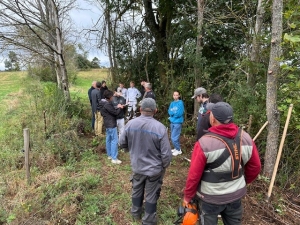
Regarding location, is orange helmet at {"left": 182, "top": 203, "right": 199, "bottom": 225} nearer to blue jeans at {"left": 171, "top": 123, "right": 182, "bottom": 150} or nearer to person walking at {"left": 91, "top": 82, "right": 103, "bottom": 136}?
blue jeans at {"left": 171, "top": 123, "right": 182, "bottom": 150}

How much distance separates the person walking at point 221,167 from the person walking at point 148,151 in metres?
0.73

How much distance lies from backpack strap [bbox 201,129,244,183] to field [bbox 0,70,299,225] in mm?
1467

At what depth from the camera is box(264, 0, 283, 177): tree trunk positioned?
3158mm

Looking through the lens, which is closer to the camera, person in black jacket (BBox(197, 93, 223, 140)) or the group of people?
the group of people

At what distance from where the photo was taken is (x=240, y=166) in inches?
81.7

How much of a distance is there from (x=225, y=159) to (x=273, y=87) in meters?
2.08

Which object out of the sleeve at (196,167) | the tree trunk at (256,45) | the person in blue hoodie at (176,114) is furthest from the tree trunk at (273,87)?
the person in blue hoodie at (176,114)

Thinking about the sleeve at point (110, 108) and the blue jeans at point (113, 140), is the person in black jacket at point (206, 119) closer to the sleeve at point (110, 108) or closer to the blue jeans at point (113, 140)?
the sleeve at point (110, 108)

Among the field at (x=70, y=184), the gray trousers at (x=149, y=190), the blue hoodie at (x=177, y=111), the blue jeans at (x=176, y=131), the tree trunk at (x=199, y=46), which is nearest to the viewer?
the gray trousers at (x=149, y=190)

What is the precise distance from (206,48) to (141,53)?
356cm

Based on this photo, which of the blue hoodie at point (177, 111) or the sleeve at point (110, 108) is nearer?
the sleeve at point (110, 108)

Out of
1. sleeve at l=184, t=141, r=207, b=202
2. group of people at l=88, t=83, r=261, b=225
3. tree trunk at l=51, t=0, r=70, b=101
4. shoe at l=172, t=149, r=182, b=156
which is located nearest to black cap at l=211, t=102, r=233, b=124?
group of people at l=88, t=83, r=261, b=225

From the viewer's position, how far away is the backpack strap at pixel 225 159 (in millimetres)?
1948

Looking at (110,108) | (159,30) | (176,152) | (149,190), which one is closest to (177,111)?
(176,152)
